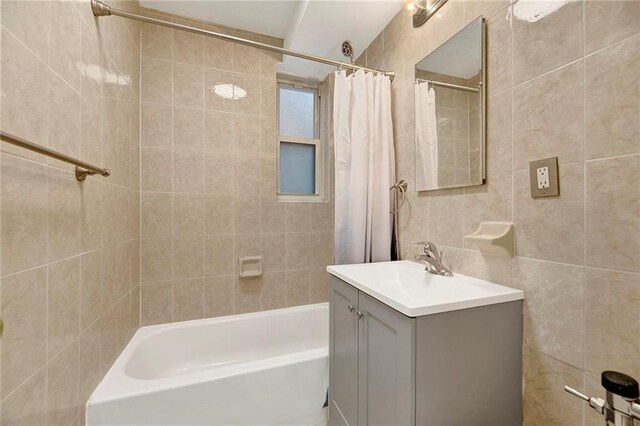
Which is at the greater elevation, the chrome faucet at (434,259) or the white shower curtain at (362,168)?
the white shower curtain at (362,168)

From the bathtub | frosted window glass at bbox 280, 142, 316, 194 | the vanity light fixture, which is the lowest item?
the bathtub

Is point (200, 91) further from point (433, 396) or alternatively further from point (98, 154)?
point (433, 396)

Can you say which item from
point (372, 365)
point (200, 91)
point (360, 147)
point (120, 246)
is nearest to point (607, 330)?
point (372, 365)

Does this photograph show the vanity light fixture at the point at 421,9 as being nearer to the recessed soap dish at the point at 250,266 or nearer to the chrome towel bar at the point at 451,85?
the chrome towel bar at the point at 451,85

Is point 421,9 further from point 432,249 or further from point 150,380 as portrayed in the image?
point 150,380

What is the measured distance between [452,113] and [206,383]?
1.75 meters

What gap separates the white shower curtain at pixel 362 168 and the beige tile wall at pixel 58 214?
1183 mm

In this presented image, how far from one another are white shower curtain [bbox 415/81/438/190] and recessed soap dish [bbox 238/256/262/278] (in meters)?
1.32

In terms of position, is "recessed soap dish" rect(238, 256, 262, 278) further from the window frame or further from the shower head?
the shower head

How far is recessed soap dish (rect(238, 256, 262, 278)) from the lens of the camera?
79.7 inches

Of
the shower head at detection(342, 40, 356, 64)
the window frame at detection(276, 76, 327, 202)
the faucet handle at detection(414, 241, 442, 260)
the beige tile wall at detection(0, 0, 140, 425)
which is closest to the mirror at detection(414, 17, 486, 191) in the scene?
the faucet handle at detection(414, 241, 442, 260)

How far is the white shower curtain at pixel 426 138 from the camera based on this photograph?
4.57ft

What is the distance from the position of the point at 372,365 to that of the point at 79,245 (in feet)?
3.93

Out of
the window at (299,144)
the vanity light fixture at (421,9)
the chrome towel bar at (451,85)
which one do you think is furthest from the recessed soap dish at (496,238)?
the window at (299,144)
